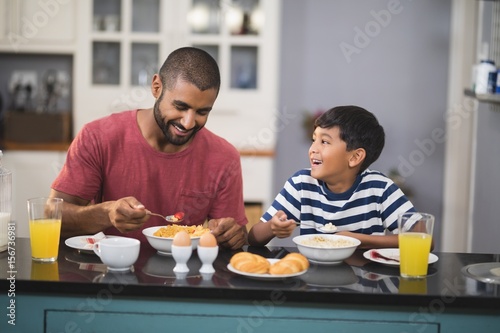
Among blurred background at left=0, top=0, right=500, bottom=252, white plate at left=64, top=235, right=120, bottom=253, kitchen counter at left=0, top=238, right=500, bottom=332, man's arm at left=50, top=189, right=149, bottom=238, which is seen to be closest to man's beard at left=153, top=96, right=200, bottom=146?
man's arm at left=50, top=189, right=149, bottom=238

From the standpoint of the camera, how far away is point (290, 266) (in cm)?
167

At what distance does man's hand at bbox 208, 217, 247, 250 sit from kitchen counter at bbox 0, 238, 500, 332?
0.96 feet

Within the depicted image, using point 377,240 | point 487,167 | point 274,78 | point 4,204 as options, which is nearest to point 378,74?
point 274,78

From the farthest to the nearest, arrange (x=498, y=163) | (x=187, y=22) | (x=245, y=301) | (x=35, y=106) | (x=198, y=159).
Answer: (x=35, y=106) < (x=187, y=22) < (x=498, y=163) < (x=198, y=159) < (x=245, y=301)

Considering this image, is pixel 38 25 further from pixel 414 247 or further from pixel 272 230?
pixel 414 247

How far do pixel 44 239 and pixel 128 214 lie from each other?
22 centimetres

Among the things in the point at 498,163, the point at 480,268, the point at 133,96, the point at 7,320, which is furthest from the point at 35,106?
the point at 480,268

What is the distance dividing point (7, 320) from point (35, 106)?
311 centimetres

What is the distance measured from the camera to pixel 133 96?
14.1 feet

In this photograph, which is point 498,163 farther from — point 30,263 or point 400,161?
point 30,263

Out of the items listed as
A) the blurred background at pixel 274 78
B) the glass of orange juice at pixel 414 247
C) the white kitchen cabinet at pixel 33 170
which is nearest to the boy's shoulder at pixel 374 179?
the glass of orange juice at pixel 414 247

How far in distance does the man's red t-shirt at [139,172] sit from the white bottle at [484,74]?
1.47 m

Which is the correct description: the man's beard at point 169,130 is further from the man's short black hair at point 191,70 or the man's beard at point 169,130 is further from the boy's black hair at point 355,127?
the boy's black hair at point 355,127

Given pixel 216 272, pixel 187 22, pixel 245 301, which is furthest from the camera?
pixel 187 22
